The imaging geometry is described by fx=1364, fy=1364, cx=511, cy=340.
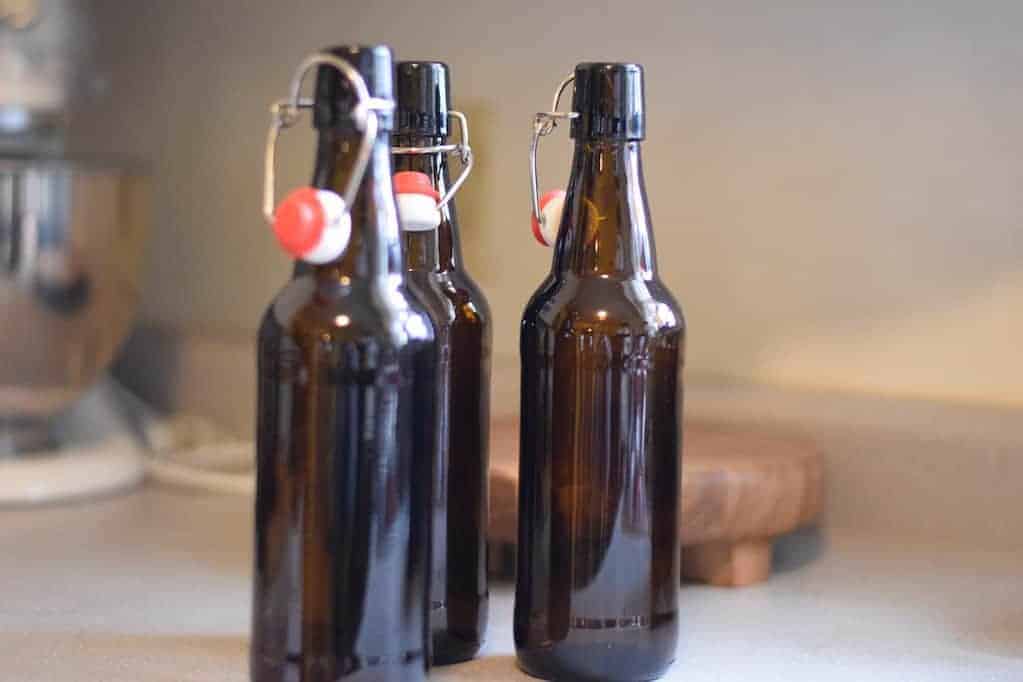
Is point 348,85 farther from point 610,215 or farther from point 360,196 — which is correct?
point 610,215

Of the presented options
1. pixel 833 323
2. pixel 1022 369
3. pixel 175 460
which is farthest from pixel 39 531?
pixel 1022 369

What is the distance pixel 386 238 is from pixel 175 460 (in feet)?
2.52

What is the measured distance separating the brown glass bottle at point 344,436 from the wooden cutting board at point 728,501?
26 cm

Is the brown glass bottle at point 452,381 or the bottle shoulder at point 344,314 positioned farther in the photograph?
the brown glass bottle at point 452,381

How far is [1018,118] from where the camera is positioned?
3.23ft

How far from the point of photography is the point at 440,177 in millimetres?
737

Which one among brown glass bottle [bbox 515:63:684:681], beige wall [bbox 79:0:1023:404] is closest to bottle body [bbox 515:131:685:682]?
brown glass bottle [bbox 515:63:684:681]

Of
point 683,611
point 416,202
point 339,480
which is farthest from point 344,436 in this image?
point 683,611

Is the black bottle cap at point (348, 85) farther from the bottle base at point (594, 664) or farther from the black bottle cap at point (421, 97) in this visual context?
the bottle base at point (594, 664)

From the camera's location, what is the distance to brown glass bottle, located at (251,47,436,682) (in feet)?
1.99

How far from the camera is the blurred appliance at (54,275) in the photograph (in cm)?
118

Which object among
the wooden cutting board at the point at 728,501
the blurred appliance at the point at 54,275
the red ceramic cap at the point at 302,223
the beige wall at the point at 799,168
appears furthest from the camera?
the blurred appliance at the point at 54,275

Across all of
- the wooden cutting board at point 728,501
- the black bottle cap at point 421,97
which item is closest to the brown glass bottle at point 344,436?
the black bottle cap at point 421,97

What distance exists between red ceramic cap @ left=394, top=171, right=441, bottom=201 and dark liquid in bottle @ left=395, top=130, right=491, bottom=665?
22mm
